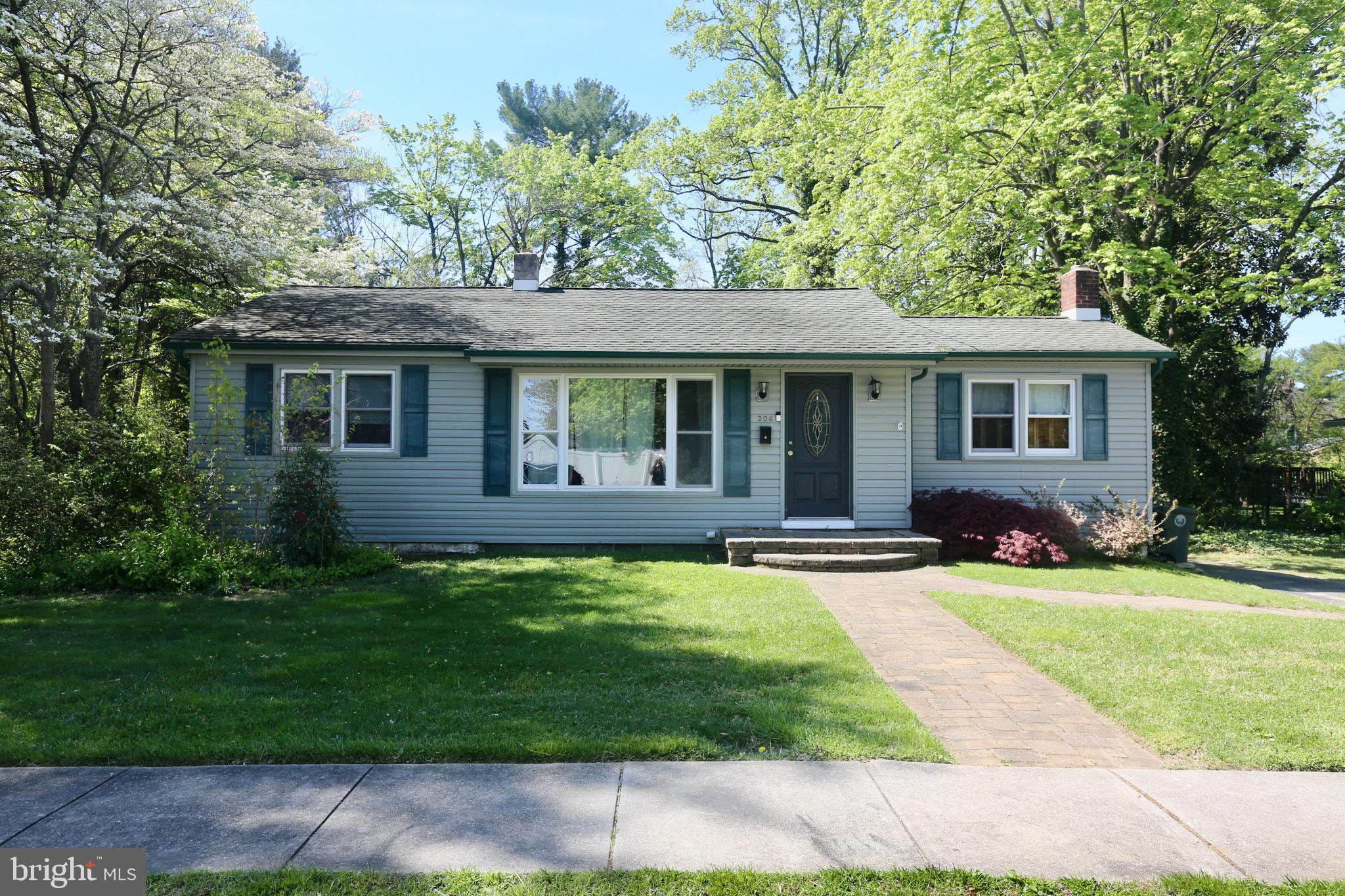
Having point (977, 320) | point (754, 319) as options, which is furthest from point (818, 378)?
point (977, 320)

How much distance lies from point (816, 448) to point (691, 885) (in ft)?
30.5

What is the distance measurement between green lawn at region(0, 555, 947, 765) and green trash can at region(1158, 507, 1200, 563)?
7.56m

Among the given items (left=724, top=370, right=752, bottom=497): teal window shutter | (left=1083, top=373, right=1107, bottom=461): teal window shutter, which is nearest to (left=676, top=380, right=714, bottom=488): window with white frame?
(left=724, top=370, right=752, bottom=497): teal window shutter

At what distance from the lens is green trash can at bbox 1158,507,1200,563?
12180 millimetres

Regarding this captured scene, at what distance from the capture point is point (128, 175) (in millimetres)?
11406

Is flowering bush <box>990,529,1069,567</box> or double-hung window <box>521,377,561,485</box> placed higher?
double-hung window <box>521,377,561,485</box>

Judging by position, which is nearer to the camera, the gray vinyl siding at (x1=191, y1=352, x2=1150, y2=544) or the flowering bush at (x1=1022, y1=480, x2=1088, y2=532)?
the gray vinyl siding at (x1=191, y1=352, x2=1150, y2=544)

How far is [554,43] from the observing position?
24.0 meters

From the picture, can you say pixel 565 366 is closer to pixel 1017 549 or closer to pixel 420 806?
pixel 1017 549

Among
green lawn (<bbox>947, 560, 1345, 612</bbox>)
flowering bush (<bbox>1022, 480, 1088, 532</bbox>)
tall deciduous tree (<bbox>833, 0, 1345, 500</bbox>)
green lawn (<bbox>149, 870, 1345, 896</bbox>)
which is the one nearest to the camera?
green lawn (<bbox>149, 870, 1345, 896</bbox>)

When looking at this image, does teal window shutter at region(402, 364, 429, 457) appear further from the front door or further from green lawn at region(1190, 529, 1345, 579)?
green lawn at region(1190, 529, 1345, 579)

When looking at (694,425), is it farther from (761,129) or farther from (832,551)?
(761,129)

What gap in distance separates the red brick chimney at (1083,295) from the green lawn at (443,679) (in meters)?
9.32

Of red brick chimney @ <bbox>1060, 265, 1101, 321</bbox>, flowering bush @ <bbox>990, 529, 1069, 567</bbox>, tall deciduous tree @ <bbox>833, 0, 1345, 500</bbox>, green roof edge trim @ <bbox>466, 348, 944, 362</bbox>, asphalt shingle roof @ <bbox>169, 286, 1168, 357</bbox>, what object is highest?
tall deciduous tree @ <bbox>833, 0, 1345, 500</bbox>
